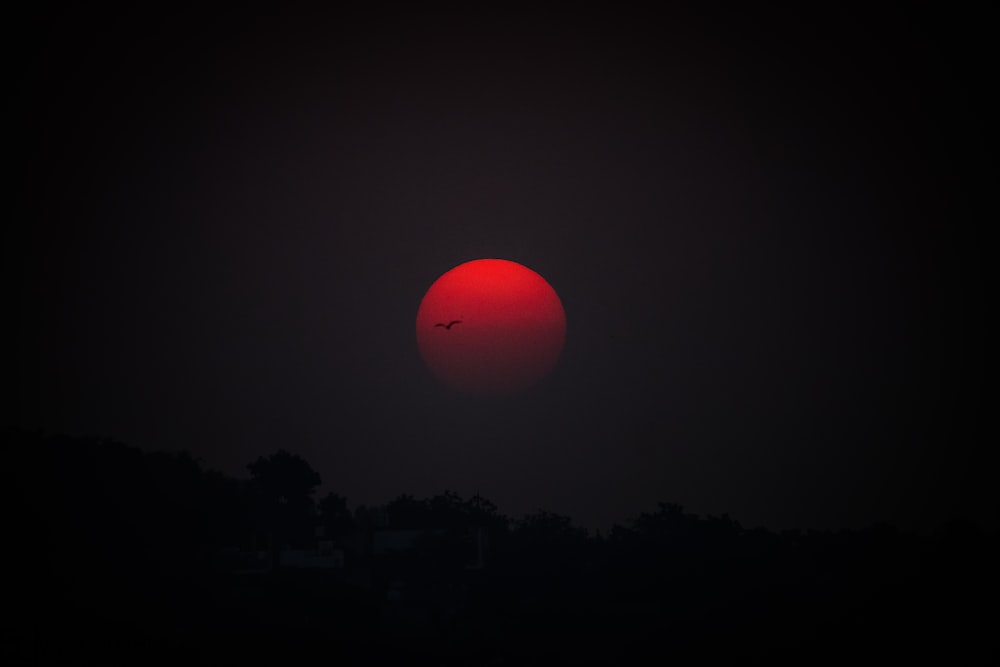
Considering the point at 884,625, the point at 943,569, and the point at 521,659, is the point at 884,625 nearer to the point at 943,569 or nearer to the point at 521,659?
the point at 943,569

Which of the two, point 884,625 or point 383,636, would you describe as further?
point 383,636

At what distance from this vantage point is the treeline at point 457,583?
52844 millimetres

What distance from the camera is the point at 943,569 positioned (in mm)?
59219

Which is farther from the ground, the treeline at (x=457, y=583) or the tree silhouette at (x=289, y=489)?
the tree silhouette at (x=289, y=489)

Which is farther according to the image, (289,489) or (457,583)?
(289,489)

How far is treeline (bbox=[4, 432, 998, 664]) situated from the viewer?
52844 millimetres

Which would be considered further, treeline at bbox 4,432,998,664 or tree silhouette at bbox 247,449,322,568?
tree silhouette at bbox 247,449,322,568

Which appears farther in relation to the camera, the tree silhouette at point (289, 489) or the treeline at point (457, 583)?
the tree silhouette at point (289, 489)

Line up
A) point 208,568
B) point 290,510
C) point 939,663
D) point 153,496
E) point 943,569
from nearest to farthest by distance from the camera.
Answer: point 939,663
point 943,569
point 208,568
point 153,496
point 290,510

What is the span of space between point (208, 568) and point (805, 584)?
33296 mm

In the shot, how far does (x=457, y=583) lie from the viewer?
7525 cm

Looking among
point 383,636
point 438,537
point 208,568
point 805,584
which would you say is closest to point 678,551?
point 805,584

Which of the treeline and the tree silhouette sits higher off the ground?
the tree silhouette

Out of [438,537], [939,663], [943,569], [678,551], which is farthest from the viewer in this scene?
[438,537]
